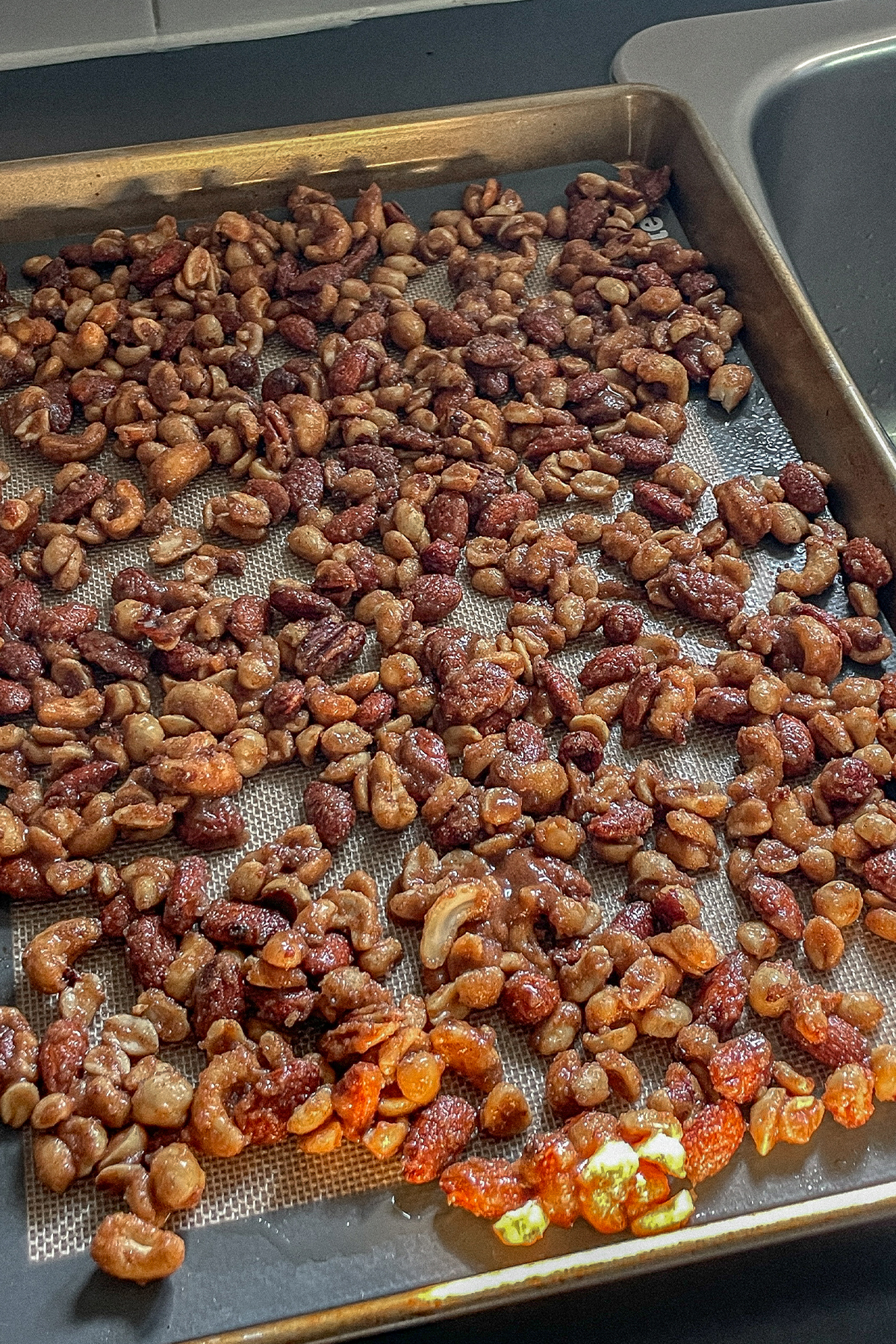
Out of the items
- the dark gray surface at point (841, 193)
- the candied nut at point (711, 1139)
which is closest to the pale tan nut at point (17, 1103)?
the candied nut at point (711, 1139)

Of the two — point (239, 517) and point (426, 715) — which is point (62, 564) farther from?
point (426, 715)

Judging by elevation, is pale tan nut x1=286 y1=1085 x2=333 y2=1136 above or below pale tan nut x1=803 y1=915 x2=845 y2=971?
above

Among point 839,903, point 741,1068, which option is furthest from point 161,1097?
point 839,903

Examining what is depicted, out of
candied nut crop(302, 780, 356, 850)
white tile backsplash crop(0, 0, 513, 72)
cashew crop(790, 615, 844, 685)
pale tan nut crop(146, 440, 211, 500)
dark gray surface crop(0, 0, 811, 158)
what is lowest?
candied nut crop(302, 780, 356, 850)

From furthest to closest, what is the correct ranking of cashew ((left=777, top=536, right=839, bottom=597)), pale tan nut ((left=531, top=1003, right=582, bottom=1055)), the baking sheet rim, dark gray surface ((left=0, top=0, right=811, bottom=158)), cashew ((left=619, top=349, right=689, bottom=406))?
dark gray surface ((left=0, top=0, right=811, bottom=158))
cashew ((left=619, top=349, right=689, bottom=406))
cashew ((left=777, top=536, right=839, bottom=597))
pale tan nut ((left=531, top=1003, right=582, bottom=1055))
the baking sheet rim

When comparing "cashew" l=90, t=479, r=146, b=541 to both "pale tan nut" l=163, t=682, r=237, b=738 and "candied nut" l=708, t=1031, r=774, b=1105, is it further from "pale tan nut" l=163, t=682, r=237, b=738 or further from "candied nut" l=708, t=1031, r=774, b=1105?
"candied nut" l=708, t=1031, r=774, b=1105

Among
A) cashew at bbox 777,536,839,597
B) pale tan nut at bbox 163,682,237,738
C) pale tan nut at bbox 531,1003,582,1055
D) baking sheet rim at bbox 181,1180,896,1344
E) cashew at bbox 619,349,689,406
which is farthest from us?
cashew at bbox 619,349,689,406

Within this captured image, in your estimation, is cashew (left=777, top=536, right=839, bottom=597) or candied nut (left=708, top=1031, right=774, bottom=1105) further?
cashew (left=777, top=536, right=839, bottom=597)

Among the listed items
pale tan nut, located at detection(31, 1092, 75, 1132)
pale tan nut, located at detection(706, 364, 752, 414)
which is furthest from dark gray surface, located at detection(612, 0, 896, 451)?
pale tan nut, located at detection(31, 1092, 75, 1132)
